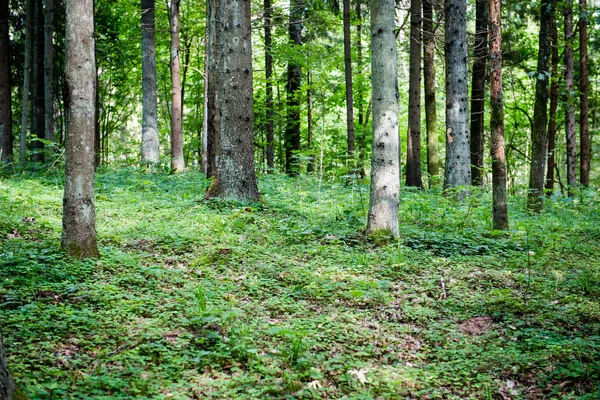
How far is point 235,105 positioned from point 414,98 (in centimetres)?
809

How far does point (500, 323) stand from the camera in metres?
4.93

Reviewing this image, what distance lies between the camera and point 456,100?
1262cm

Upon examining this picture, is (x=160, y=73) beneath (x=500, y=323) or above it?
above

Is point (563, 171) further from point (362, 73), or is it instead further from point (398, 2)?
point (398, 2)

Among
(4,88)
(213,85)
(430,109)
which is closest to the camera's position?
(213,85)

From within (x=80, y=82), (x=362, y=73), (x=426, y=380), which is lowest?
(x=426, y=380)

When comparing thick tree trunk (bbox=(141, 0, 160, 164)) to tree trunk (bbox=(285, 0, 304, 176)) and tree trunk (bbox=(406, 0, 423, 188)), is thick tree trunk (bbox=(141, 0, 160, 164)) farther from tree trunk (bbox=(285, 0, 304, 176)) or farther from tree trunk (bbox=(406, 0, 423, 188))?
tree trunk (bbox=(406, 0, 423, 188))

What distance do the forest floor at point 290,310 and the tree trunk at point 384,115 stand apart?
2.02 feet

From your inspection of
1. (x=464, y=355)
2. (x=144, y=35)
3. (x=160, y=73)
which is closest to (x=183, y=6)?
(x=160, y=73)

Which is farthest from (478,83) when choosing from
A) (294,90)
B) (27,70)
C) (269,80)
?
(27,70)

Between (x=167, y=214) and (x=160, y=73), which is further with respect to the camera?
(x=160, y=73)

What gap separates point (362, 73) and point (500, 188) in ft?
54.0

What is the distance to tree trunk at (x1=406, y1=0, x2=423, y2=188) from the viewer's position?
15.3m

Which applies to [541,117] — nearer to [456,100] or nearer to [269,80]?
[456,100]
